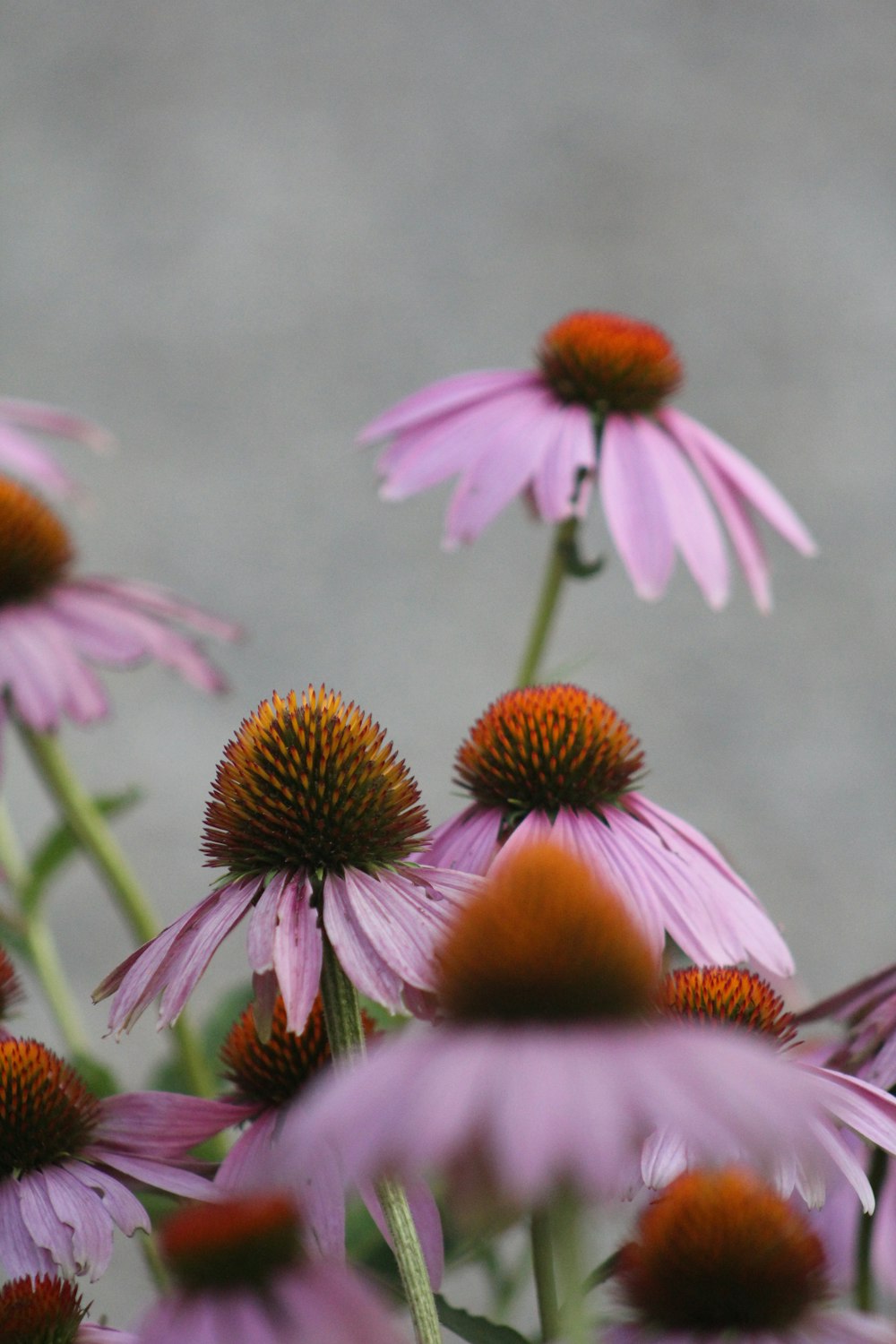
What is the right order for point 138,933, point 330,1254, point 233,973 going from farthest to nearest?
point 233,973
point 138,933
point 330,1254

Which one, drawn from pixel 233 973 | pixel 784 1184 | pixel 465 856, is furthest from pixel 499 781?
pixel 233 973

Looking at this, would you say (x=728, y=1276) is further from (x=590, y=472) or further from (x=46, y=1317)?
(x=590, y=472)

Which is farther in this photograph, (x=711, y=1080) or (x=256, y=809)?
(x=256, y=809)

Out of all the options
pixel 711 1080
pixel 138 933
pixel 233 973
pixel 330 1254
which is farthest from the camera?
pixel 233 973

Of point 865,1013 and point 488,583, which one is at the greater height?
point 488,583

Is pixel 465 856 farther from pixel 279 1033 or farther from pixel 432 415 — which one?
pixel 432 415

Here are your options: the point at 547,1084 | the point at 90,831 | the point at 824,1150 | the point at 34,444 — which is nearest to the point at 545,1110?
the point at 547,1084
